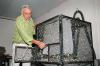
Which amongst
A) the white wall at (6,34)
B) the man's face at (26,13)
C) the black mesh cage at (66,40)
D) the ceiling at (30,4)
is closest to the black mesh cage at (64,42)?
the black mesh cage at (66,40)

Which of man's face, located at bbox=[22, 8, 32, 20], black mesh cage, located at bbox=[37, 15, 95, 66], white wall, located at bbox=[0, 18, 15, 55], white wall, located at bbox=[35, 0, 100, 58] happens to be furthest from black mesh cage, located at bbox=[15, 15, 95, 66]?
white wall, located at bbox=[0, 18, 15, 55]

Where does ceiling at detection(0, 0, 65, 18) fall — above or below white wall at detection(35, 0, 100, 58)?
above

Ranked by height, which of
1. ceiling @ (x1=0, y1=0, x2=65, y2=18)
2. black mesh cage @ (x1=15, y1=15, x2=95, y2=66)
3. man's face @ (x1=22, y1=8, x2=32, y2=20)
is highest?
ceiling @ (x1=0, y1=0, x2=65, y2=18)

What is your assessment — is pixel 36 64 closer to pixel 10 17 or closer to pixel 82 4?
pixel 82 4

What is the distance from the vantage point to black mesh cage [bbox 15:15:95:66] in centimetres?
145

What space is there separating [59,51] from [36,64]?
52cm

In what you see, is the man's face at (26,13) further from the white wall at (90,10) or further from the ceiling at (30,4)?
the ceiling at (30,4)

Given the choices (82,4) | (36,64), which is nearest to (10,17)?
(82,4)

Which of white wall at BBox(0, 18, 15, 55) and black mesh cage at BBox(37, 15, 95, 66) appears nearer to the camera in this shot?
black mesh cage at BBox(37, 15, 95, 66)

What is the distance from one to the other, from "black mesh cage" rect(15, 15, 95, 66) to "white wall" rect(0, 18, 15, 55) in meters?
2.18

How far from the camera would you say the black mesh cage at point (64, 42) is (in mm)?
1448

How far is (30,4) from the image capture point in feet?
10.0

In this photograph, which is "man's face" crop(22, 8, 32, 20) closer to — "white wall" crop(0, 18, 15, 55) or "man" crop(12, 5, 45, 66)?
"man" crop(12, 5, 45, 66)

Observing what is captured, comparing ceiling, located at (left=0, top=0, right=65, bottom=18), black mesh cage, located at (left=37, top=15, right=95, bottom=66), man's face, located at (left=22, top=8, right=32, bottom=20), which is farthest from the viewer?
ceiling, located at (left=0, top=0, right=65, bottom=18)
